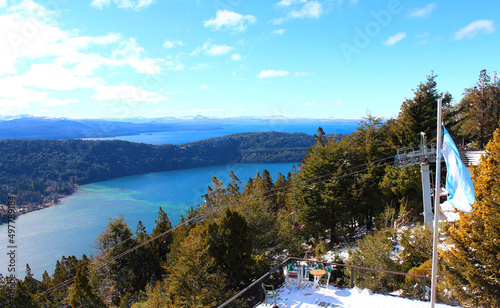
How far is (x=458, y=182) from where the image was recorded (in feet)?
15.1

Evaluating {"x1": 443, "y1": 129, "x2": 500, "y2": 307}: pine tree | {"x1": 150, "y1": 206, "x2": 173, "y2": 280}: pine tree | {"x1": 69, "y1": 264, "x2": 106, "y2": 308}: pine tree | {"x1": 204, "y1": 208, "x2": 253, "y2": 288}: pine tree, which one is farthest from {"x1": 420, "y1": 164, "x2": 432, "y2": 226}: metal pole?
{"x1": 150, "y1": 206, "x2": 173, "y2": 280}: pine tree

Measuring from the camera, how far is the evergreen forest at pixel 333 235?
788 cm

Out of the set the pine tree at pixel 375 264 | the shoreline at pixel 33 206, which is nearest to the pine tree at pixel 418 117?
the pine tree at pixel 375 264

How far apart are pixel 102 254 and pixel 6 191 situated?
371 ft

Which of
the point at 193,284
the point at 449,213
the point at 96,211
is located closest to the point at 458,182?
the point at 193,284

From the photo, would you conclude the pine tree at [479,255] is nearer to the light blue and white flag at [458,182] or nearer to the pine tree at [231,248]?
the light blue and white flag at [458,182]

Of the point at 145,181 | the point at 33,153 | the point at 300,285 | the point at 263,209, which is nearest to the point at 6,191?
the point at 33,153

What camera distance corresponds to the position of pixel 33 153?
13088 centimetres

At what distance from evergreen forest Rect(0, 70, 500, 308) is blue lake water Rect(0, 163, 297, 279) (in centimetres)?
2031

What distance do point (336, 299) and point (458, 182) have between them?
427 centimetres

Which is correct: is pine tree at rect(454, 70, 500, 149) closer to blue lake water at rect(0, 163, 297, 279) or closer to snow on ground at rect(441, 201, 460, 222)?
snow on ground at rect(441, 201, 460, 222)

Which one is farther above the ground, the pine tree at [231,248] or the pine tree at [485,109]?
the pine tree at [485,109]

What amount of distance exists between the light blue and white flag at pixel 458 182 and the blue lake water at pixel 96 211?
46.1 m

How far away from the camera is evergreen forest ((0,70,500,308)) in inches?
310
